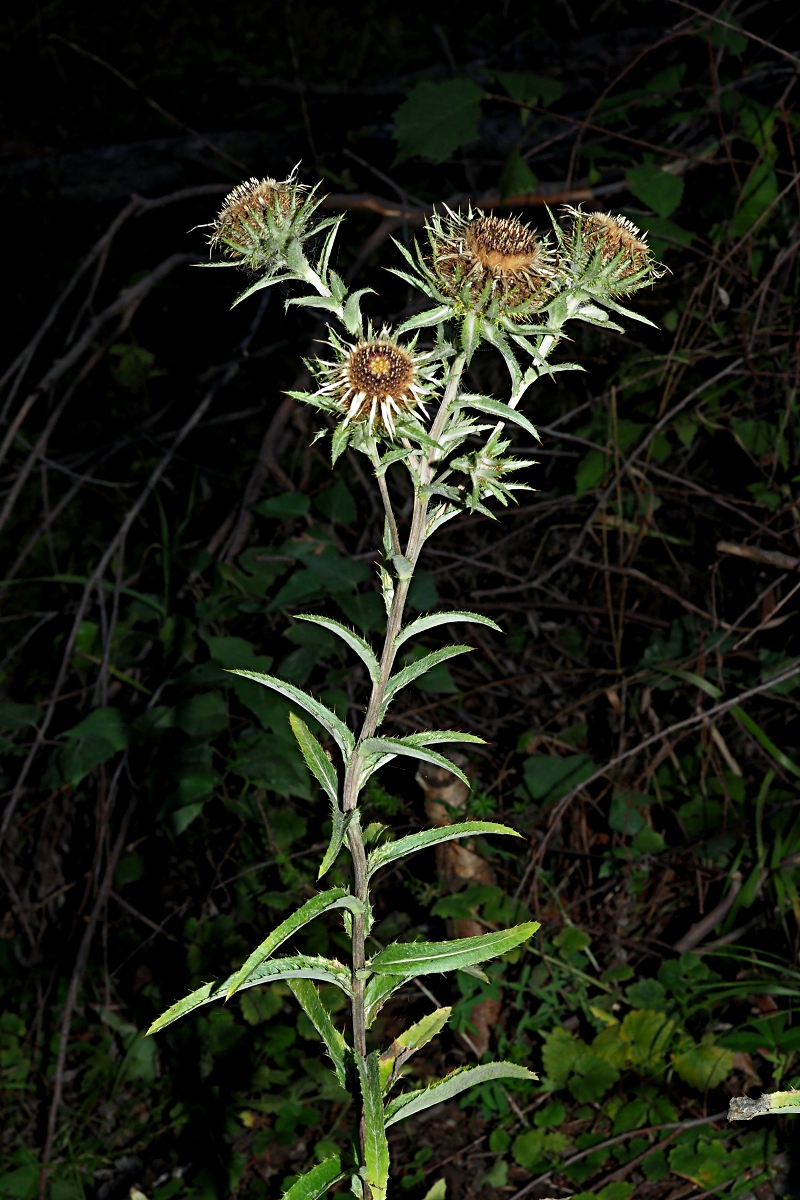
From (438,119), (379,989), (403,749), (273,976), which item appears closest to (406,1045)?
(379,989)

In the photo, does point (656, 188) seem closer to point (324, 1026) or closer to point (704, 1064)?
point (704, 1064)

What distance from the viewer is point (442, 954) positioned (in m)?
1.20

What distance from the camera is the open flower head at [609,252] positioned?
1272 mm

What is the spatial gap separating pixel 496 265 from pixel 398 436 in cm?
23

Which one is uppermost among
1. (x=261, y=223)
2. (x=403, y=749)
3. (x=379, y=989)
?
(x=261, y=223)

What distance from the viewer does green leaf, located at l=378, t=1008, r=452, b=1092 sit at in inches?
52.9

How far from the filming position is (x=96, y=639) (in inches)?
122

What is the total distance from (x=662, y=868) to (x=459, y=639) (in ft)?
3.13

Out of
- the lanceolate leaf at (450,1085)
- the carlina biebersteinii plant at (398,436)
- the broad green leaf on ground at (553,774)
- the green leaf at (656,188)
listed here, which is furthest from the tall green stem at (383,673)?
the green leaf at (656,188)

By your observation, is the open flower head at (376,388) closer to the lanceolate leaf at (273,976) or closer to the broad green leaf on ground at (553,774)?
the lanceolate leaf at (273,976)

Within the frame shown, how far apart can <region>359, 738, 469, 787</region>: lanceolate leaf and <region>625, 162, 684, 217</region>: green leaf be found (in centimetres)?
228

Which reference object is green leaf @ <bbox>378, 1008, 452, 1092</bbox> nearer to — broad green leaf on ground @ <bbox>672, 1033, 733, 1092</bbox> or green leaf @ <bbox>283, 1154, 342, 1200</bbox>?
green leaf @ <bbox>283, 1154, 342, 1200</bbox>

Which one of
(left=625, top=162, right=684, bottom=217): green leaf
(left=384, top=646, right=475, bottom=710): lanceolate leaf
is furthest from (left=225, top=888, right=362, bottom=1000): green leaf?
(left=625, top=162, right=684, bottom=217): green leaf

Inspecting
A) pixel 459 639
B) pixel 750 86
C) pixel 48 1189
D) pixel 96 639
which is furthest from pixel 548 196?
pixel 48 1189
